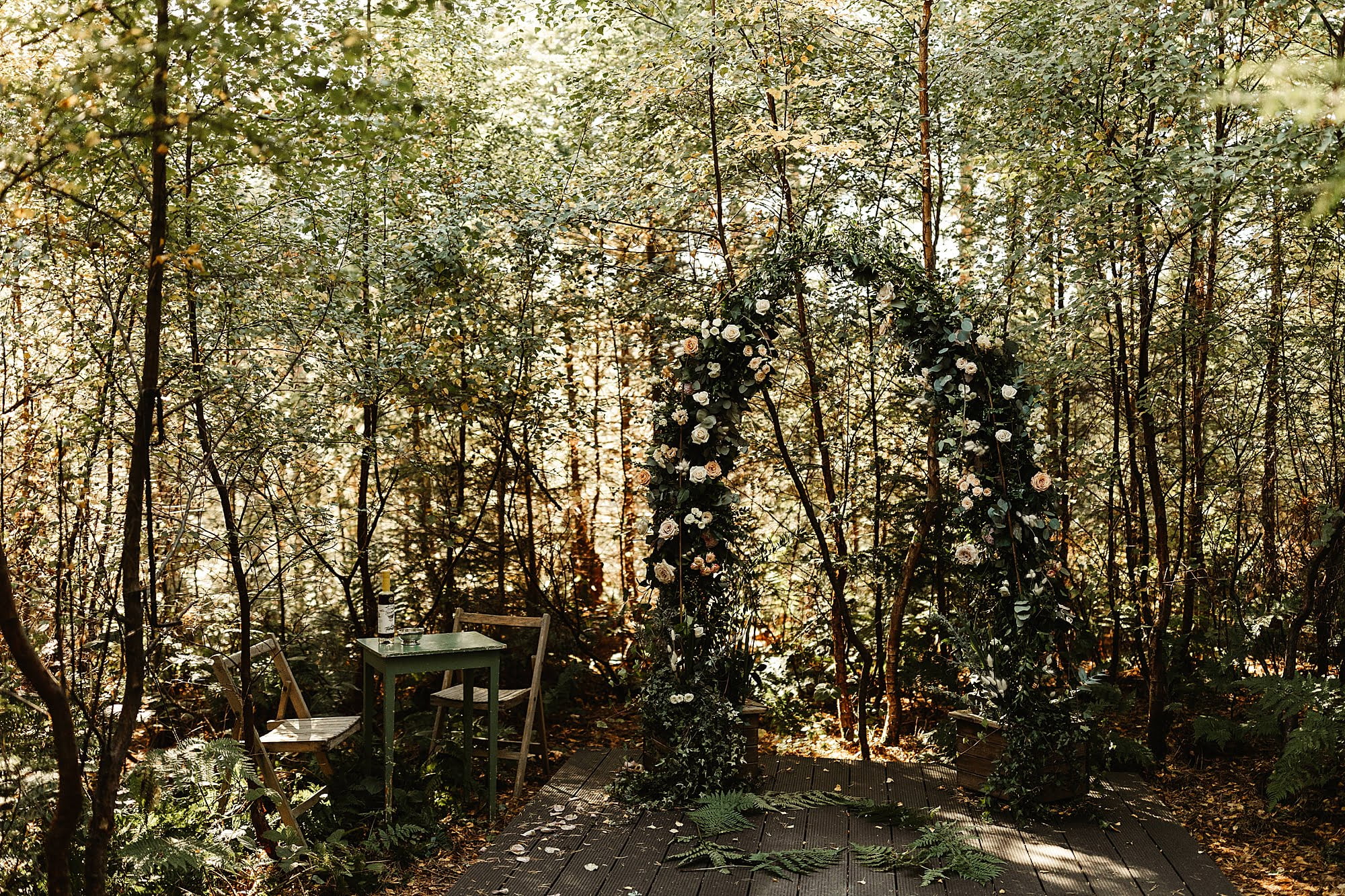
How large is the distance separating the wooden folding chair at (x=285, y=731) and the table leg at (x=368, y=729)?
1.8 inches

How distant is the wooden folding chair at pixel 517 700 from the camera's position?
14.4 feet

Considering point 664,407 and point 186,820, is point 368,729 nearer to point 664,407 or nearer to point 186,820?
point 186,820

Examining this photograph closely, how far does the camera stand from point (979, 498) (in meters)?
3.96

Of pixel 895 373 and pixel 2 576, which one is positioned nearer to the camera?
pixel 2 576

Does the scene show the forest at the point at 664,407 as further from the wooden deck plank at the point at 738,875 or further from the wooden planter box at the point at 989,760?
the wooden deck plank at the point at 738,875

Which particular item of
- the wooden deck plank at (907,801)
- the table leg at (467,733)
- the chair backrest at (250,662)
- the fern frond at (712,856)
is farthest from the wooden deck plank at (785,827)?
the chair backrest at (250,662)

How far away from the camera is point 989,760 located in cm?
415

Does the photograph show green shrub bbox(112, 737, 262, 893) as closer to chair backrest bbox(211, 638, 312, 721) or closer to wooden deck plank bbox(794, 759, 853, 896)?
chair backrest bbox(211, 638, 312, 721)

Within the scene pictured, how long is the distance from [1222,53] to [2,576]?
4951 millimetres

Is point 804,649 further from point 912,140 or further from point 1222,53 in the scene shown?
point 1222,53

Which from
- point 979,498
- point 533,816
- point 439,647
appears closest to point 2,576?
point 439,647

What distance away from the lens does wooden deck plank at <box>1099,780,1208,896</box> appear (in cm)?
323

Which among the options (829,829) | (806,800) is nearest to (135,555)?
(829,829)

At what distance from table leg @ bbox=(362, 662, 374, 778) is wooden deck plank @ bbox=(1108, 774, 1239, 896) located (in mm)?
3212
